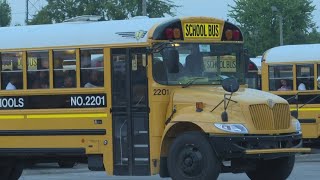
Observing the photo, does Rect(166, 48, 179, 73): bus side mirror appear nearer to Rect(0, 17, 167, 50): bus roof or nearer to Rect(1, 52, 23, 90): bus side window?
Rect(0, 17, 167, 50): bus roof

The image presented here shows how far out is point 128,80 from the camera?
1155 cm

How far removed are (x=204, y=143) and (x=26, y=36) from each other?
12.0 feet

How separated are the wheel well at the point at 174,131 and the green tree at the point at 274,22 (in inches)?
1733

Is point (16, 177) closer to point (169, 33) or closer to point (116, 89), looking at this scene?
point (116, 89)

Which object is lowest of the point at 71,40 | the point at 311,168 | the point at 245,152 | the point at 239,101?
the point at 311,168

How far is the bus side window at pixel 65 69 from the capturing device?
12016mm

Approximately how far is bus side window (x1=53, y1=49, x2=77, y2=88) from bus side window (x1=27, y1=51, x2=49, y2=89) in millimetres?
171

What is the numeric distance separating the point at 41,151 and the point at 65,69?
4.41ft

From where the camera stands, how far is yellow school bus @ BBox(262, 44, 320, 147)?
769 inches

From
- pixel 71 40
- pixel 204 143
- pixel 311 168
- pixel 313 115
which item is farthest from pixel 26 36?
pixel 313 115

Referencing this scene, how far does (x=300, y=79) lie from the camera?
1991 centimetres

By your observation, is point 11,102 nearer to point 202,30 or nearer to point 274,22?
point 202,30

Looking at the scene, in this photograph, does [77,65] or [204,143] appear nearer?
[204,143]

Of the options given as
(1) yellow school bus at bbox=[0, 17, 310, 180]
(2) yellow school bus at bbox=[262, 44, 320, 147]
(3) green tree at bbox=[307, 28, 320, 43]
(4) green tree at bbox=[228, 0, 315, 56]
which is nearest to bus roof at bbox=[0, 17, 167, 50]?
(1) yellow school bus at bbox=[0, 17, 310, 180]
